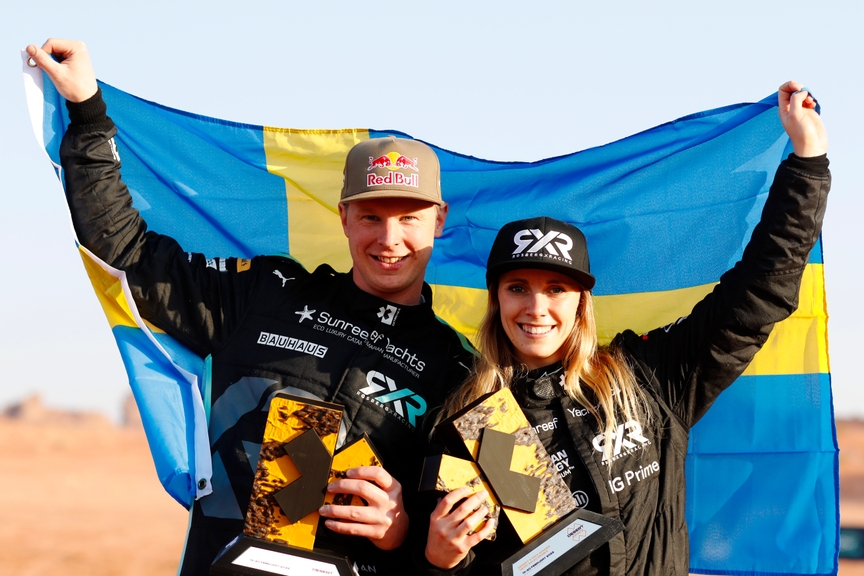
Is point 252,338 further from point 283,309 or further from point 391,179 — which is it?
point 391,179

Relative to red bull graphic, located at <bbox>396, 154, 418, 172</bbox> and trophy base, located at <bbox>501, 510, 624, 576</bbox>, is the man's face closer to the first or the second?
red bull graphic, located at <bbox>396, 154, 418, 172</bbox>

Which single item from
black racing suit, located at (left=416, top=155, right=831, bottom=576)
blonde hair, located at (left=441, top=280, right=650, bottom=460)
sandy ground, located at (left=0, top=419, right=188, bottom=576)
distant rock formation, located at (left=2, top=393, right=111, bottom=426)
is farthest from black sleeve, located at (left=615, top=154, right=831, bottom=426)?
distant rock formation, located at (left=2, top=393, right=111, bottom=426)

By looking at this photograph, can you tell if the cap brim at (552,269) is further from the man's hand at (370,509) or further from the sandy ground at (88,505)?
the sandy ground at (88,505)

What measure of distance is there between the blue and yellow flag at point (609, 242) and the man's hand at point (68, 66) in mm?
279

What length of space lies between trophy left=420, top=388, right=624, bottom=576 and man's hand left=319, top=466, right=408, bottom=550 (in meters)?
0.15

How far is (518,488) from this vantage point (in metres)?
3.63

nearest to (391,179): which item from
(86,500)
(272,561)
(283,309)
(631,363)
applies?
(283,309)

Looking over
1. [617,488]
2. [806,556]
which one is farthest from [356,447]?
[806,556]

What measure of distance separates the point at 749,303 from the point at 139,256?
2.52 meters

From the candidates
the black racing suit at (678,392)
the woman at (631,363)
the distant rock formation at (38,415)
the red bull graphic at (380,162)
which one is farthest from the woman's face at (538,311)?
the distant rock formation at (38,415)

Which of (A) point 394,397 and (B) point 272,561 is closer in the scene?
(B) point 272,561

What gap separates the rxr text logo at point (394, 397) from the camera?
4.16m

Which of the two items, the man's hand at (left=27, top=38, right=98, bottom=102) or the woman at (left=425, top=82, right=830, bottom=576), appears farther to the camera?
the man's hand at (left=27, top=38, right=98, bottom=102)

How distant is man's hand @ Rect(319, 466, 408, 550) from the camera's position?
365cm
